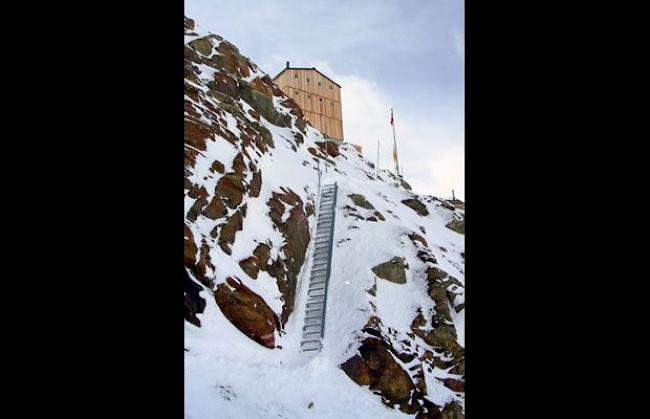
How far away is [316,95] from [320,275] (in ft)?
100

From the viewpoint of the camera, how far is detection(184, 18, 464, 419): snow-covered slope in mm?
14391

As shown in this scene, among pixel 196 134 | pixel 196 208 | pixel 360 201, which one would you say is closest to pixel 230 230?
pixel 196 208

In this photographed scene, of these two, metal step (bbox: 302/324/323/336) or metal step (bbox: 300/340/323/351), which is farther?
metal step (bbox: 302/324/323/336)

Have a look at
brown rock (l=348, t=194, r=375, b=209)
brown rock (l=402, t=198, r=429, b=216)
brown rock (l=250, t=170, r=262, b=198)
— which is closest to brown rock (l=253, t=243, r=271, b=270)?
brown rock (l=250, t=170, r=262, b=198)

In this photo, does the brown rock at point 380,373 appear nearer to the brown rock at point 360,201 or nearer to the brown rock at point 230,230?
the brown rock at point 230,230

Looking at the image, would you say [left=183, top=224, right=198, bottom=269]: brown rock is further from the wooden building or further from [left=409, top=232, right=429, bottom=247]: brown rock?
the wooden building

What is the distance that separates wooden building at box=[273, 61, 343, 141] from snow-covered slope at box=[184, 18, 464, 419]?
17554mm

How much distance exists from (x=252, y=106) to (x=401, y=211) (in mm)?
10857

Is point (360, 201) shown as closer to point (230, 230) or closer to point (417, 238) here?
point (417, 238)

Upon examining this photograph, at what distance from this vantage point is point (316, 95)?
49875mm

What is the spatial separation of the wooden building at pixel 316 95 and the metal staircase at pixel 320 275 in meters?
20.7
